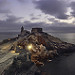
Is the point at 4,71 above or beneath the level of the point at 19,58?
beneath

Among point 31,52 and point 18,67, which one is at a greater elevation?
point 18,67

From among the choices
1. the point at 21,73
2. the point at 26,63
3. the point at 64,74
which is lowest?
the point at 64,74

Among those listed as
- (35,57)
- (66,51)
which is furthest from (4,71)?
(66,51)

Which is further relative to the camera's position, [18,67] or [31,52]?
[31,52]

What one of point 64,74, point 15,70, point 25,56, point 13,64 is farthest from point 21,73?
point 64,74

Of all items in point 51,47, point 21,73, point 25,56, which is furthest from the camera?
point 51,47

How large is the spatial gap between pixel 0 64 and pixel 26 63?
31.9 ft

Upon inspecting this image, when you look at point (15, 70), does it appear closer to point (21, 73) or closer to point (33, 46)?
point (21, 73)

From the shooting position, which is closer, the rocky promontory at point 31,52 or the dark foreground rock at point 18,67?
the dark foreground rock at point 18,67

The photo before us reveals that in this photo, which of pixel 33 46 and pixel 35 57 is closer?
pixel 35 57

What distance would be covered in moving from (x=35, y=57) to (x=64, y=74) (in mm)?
19409

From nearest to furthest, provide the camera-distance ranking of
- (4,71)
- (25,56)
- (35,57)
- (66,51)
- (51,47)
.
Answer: (4,71), (25,56), (35,57), (51,47), (66,51)

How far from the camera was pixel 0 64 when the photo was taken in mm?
24828

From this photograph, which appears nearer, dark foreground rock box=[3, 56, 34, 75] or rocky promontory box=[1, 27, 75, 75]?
dark foreground rock box=[3, 56, 34, 75]
